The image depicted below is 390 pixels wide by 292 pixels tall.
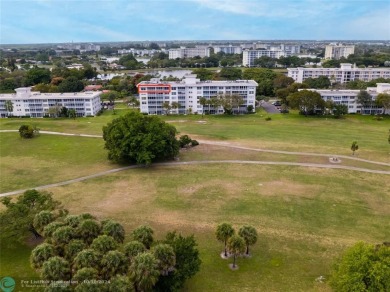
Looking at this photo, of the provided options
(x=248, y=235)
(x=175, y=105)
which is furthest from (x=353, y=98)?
(x=248, y=235)

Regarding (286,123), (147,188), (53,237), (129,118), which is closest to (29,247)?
(53,237)

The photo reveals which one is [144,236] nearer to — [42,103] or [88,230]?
[88,230]

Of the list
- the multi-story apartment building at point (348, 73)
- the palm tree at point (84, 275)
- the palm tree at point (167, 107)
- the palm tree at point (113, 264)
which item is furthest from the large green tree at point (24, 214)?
the multi-story apartment building at point (348, 73)

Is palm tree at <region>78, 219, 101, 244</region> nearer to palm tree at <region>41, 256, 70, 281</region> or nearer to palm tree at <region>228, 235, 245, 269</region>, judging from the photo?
palm tree at <region>41, 256, 70, 281</region>

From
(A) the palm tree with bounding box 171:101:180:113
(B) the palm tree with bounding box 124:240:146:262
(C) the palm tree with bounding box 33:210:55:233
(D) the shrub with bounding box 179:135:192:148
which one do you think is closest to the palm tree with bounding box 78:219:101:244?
(B) the palm tree with bounding box 124:240:146:262

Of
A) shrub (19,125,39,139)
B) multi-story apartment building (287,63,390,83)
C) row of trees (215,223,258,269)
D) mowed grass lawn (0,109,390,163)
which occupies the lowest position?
row of trees (215,223,258,269)
